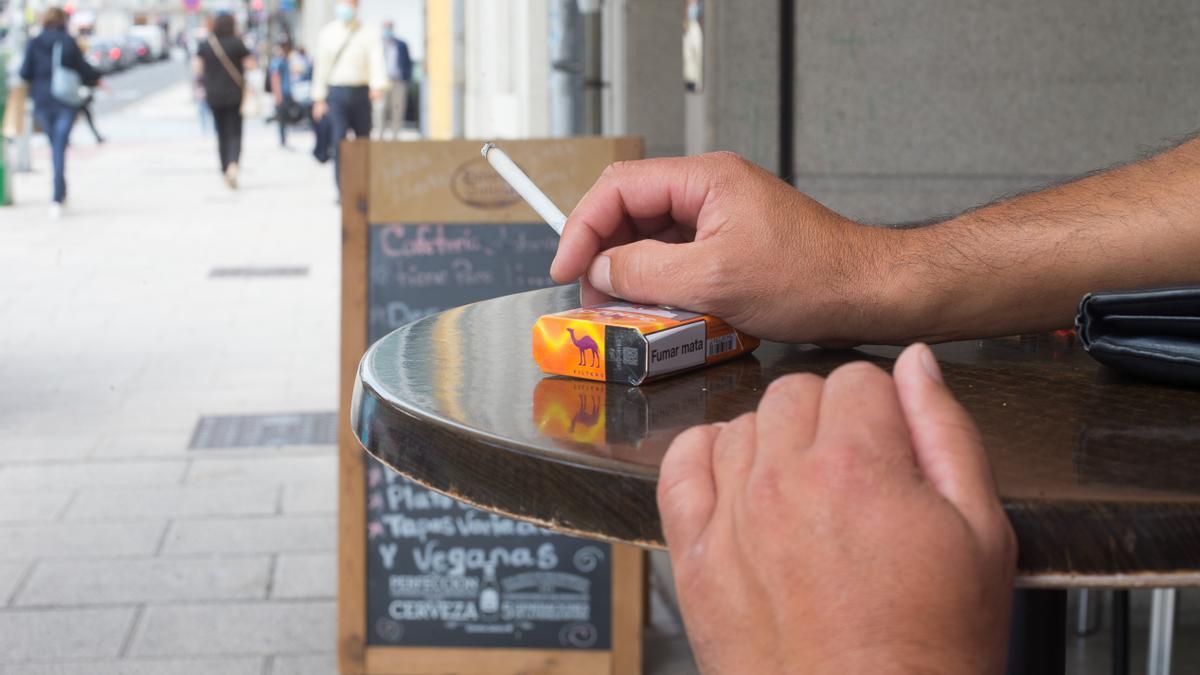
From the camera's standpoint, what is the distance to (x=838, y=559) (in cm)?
70

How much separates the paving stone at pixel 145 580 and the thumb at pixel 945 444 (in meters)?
3.24

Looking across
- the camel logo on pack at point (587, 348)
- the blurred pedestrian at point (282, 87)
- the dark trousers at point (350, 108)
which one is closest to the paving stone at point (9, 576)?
the camel logo on pack at point (587, 348)

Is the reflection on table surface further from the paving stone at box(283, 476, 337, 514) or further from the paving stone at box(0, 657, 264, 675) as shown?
the paving stone at box(283, 476, 337, 514)

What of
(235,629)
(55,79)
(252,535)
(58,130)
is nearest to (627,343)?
(235,629)

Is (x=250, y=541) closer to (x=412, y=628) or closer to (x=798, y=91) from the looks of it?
(x=412, y=628)

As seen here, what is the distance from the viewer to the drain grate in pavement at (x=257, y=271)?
9.46 metres

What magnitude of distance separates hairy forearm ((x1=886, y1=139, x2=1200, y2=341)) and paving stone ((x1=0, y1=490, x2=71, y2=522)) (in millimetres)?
3724

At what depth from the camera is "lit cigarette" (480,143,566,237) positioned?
54.3 inches

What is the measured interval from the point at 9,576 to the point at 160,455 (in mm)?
1189

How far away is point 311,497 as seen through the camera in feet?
15.1

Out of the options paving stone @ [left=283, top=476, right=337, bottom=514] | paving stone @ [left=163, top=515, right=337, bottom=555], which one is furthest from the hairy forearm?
paving stone @ [left=283, top=476, right=337, bottom=514]

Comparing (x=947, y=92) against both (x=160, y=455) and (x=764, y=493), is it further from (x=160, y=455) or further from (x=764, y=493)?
(x=160, y=455)

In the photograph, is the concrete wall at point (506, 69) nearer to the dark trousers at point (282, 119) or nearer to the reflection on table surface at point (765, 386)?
the reflection on table surface at point (765, 386)

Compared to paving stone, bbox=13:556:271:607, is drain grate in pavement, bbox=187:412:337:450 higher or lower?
higher
